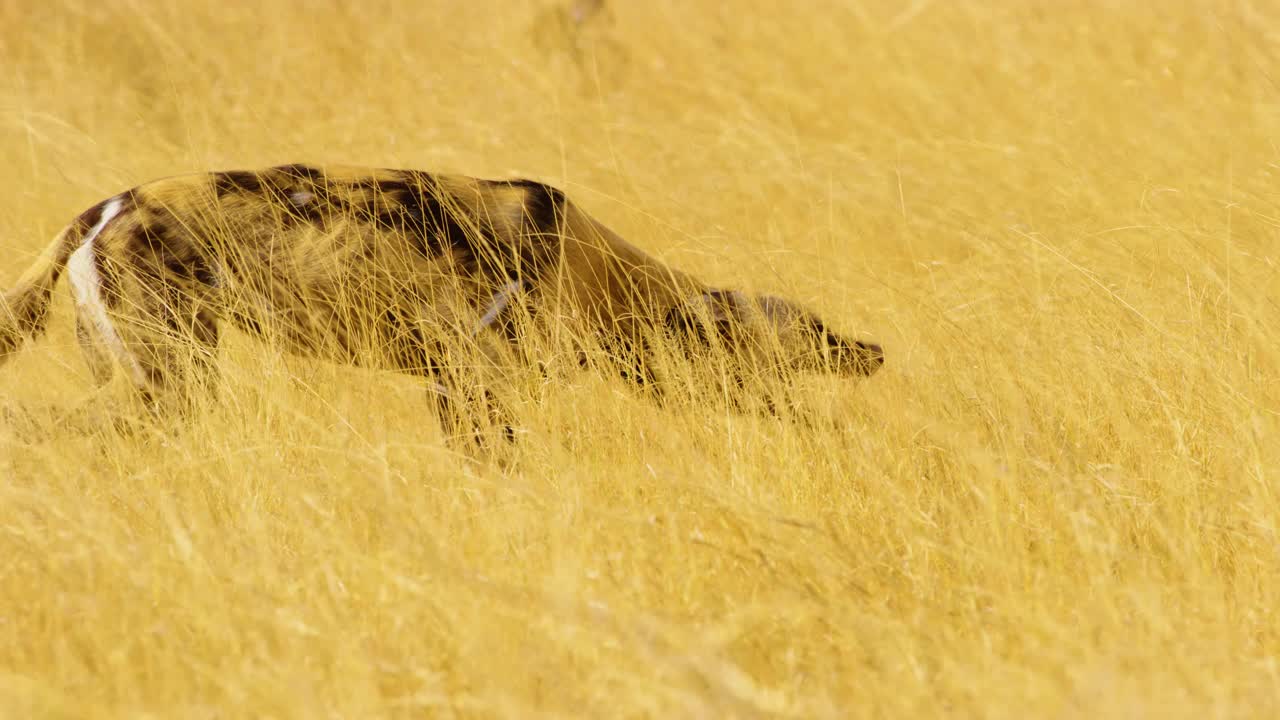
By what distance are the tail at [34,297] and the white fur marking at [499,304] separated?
108cm

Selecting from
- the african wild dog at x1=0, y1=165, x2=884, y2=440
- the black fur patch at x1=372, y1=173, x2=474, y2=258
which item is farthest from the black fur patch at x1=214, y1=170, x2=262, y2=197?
the black fur patch at x1=372, y1=173, x2=474, y2=258

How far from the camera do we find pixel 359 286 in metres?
3.32

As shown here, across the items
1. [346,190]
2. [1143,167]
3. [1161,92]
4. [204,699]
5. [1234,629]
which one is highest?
[1161,92]

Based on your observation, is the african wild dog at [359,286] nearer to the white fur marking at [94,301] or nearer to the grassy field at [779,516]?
the white fur marking at [94,301]

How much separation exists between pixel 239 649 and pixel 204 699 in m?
0.10

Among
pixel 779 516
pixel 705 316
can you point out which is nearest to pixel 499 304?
pixel 705 316

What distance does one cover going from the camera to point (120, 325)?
3.16 meters

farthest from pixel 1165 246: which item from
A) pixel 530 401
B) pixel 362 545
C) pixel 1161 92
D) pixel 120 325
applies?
pixel 1161 92

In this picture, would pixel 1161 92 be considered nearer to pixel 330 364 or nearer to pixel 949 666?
pixel 330 364

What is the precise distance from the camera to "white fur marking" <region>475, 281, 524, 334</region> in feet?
11.0

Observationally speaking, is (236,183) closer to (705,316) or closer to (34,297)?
(34,297)

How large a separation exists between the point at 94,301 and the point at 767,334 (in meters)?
1.74

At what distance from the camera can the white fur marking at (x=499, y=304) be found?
3.35 m

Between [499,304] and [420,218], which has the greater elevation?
[420,218]
